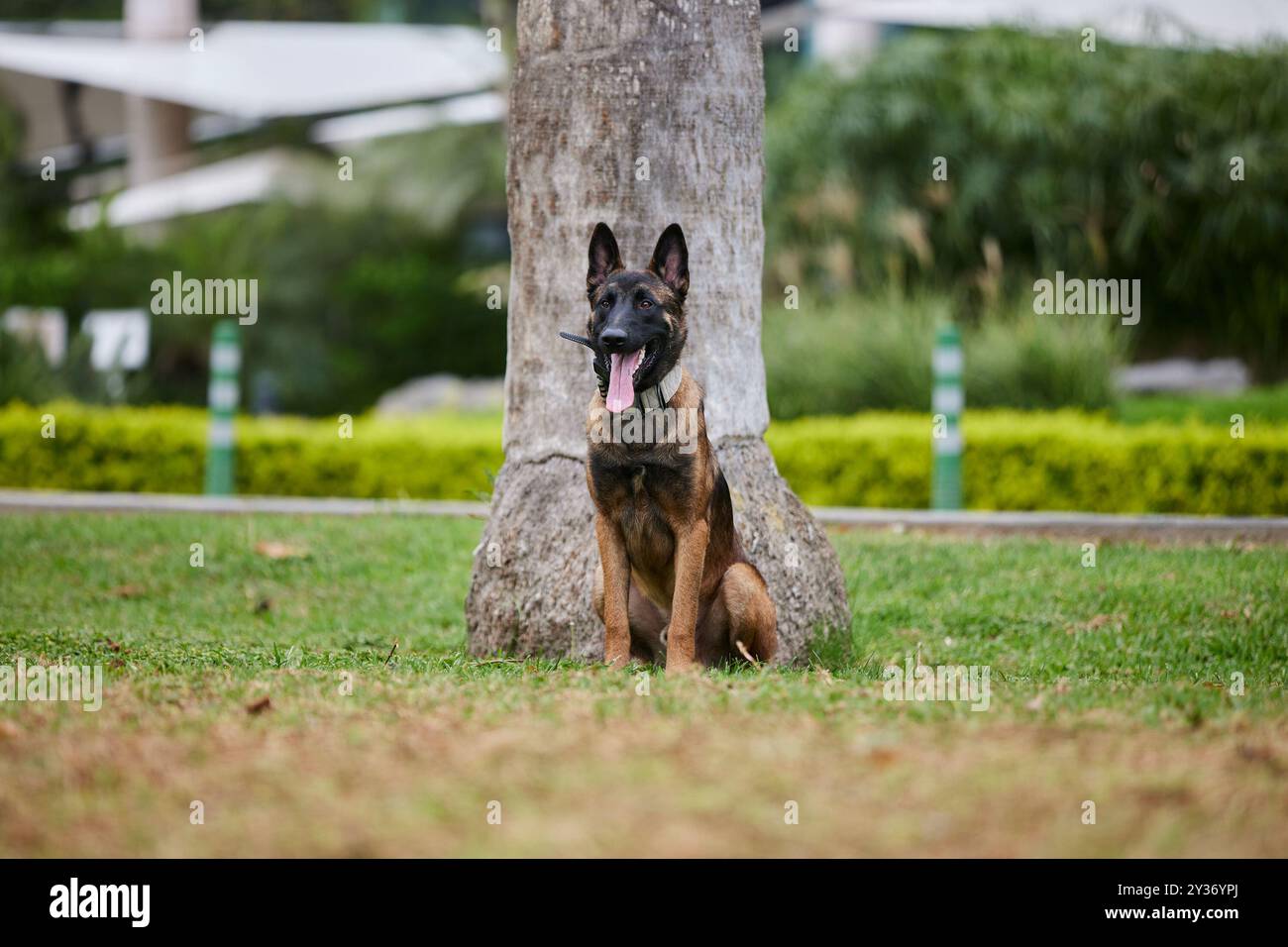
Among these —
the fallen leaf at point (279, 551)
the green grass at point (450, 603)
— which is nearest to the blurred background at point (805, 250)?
the green grass at point (450, 603)

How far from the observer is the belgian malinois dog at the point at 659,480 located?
535 centimetres

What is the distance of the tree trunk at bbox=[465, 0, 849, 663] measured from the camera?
631 centimetres

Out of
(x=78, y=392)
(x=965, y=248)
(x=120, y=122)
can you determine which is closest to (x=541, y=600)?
(x=78, y=392)

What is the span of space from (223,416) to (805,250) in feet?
28.3

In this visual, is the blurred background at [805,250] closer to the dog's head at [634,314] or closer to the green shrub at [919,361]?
the green shrub at [919,361]

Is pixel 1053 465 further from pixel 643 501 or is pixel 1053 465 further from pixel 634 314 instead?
pixel 634 314

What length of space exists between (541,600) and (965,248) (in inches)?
502

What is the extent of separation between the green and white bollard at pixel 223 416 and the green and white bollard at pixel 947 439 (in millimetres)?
5970

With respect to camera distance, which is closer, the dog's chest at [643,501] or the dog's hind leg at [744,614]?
the dog's chest at [643,501]

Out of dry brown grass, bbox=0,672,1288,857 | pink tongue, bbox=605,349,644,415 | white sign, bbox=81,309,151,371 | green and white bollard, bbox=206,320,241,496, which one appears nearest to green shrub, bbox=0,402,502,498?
green and white bollard, bbox=206,320,241,496

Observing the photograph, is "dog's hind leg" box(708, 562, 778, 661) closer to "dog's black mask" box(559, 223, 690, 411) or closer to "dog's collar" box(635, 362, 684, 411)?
"dog's collar" box(635, 362, 684, 411)

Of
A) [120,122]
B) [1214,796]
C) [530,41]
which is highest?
[120,122]

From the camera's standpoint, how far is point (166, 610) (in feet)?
25.8
